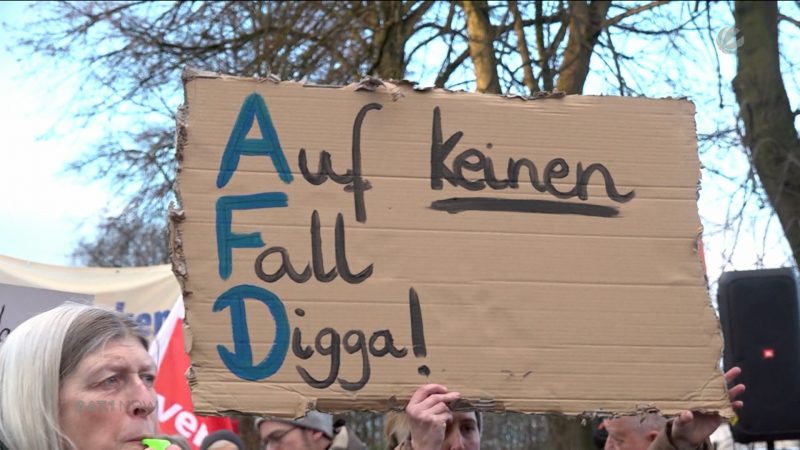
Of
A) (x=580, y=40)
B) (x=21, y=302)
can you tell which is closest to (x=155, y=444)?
(x=21, y=302)

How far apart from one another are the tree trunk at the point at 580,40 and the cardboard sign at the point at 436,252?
4931mm

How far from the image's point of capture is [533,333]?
269 cm

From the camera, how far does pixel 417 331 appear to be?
2.64m

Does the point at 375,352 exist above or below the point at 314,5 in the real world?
below

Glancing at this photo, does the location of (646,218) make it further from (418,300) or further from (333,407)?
(333,407)

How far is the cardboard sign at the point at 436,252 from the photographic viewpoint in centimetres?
259

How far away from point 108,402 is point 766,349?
243 cm

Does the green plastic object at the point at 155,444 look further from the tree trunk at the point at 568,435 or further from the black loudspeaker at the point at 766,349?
the tree trunk at the point at 568,435

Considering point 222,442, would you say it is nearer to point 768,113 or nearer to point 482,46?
point 768,113

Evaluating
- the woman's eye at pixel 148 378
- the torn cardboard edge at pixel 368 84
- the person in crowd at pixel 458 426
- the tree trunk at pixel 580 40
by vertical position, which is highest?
the tree trunk at pixel 580 40

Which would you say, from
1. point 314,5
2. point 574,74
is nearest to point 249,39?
point 314,5

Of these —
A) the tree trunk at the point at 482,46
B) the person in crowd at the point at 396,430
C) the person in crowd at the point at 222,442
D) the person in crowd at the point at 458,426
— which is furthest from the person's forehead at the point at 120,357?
the tree trunk at the point at 482,46

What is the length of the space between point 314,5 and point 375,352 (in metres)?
7.37

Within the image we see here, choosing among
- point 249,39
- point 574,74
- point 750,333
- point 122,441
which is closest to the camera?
point 122,441
